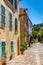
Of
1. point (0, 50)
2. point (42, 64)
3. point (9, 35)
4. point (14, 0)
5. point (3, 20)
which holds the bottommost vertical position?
point (42, 64)

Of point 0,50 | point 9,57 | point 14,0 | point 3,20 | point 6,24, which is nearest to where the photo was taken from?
point 0,50

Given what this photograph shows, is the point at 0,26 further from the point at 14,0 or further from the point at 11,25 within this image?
the point at 14,0

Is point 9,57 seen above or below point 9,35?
below

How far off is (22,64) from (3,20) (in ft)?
13.7

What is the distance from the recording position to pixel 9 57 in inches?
677

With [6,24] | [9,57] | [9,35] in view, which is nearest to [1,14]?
[6,24]

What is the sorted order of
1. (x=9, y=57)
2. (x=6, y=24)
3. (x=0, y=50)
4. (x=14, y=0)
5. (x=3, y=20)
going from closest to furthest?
(x=0, y=50), (x=3, y=20), (x=6, y=24), (x=9, y=57), (x=14, y=0)

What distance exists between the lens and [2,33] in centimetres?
1475

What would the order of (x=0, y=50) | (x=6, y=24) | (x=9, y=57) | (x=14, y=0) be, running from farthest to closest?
1. (x=14, y=0)
2. (x=9, y=57)
3. (x=6, y=24)
4. (x=0, y=50)

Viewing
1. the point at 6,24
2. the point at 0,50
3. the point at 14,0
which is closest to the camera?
the point at 0,50

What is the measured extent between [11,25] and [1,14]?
4.01m

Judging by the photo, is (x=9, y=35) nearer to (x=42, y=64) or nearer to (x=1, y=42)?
(x=1, y=42)

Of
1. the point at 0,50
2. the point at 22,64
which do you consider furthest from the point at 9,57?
the point at 0,50

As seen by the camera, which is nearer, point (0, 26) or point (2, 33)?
point (0, 26)
